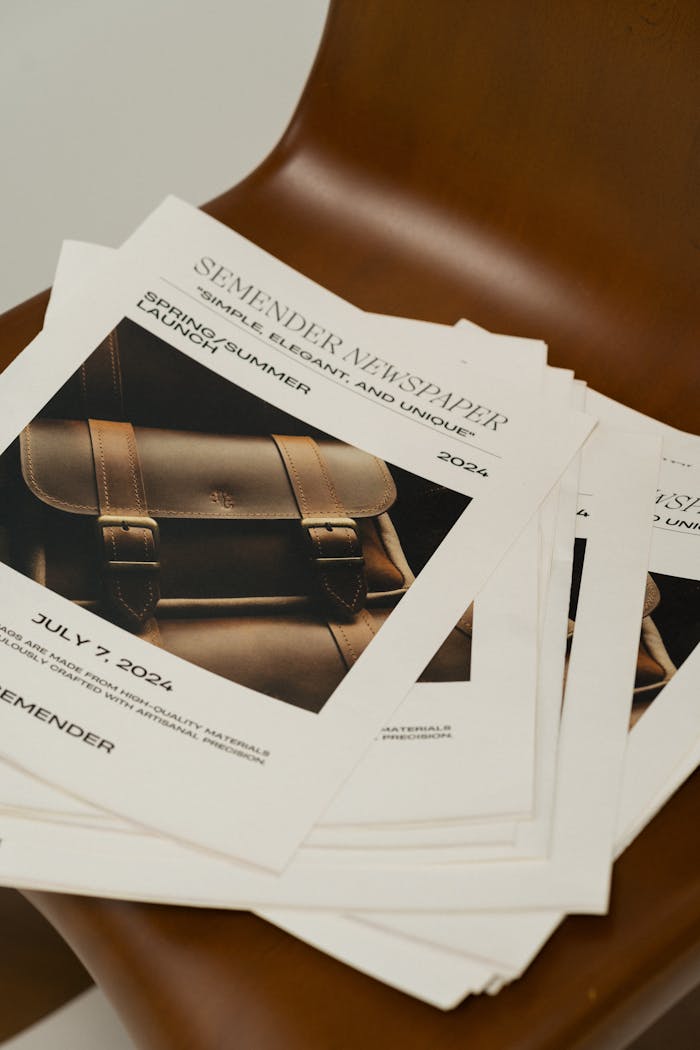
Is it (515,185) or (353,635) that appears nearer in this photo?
(353,635)

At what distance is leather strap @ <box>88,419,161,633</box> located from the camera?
0.42 meters

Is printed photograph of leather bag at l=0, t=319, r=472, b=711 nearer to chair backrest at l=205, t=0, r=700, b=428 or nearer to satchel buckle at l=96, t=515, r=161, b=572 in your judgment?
satchel buckle at l=96, t=515, r=161, b=572

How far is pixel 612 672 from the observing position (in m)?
0.42

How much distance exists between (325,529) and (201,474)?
0.21 ft

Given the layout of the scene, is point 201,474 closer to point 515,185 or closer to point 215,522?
point 215,522

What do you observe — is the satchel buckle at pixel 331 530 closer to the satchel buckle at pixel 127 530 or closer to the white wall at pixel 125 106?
the satchel buckle at pixel 127 530

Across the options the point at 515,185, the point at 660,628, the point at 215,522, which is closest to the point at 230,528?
the point at 215,522

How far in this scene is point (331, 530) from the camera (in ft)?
1.51

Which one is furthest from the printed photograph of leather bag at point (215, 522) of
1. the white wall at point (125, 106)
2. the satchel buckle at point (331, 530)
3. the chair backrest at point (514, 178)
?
the white wall at point (125, 106)

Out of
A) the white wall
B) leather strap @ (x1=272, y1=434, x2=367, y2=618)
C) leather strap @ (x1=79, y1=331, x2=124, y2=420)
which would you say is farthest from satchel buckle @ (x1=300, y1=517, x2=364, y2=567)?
the white wall

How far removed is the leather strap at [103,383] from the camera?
486 mm

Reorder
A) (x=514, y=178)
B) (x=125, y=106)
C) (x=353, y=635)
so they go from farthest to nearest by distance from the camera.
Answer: (x=125, y=106), (x=514, y=178), (x=353, y=635)

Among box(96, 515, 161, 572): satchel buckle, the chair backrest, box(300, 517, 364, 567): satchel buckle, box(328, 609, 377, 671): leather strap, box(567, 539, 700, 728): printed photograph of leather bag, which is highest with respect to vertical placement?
the chair backrest

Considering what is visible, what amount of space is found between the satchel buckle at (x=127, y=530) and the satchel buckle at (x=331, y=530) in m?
0.07
